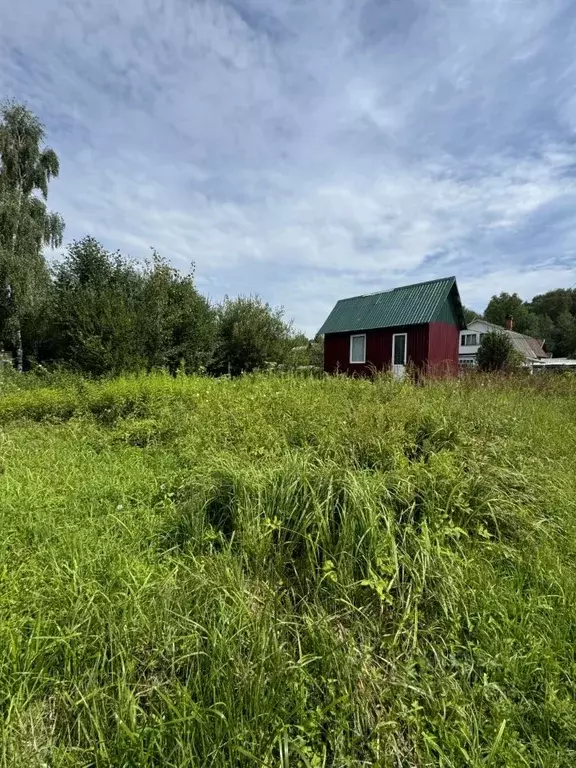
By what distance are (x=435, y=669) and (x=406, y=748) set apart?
36 centimetres

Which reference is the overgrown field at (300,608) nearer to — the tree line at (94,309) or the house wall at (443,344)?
the tree line at (94,309)

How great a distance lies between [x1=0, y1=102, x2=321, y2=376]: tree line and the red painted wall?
19.7 feet

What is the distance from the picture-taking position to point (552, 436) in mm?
4551

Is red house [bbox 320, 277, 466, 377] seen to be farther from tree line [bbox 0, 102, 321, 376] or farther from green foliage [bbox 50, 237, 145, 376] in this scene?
green foliage [bbox 50, 237, 145, 376]

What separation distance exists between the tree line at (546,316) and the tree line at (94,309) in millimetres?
48197

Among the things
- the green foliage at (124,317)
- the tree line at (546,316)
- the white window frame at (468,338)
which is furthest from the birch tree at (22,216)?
the tree line at (546,316)

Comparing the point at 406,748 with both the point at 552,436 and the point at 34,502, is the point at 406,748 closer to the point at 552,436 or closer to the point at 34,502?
the point at 34,502

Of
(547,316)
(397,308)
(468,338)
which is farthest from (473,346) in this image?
(547,316)

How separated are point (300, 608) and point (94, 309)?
10.5m

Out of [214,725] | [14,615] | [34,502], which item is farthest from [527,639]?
[34,502]

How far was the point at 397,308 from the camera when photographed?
47.9ft

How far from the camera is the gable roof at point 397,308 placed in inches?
535

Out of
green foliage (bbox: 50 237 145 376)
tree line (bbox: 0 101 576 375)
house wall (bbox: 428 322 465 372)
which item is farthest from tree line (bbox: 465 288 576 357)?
green foliage (bbox: 50 237 145 376)

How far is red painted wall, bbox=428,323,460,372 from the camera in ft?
43.9
